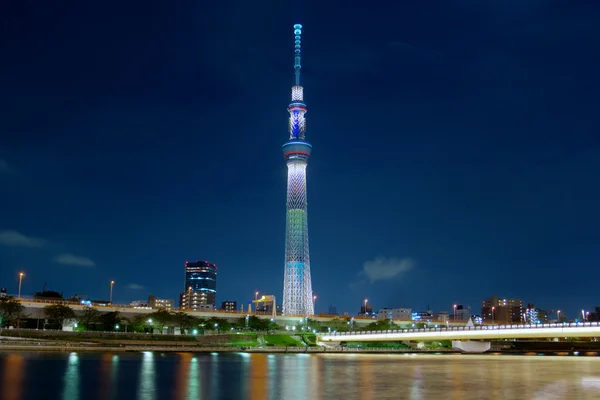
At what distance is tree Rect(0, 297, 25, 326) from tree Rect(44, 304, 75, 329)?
5.30 meters

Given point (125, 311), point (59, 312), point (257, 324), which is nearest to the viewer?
point (59, 312)

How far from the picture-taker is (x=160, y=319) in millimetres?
146000

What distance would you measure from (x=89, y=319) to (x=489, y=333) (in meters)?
82.1

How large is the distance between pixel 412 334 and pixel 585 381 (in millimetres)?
72270

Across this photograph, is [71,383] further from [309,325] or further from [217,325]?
[309,325]

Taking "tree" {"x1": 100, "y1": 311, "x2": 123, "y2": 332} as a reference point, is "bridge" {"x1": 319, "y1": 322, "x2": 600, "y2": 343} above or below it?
below

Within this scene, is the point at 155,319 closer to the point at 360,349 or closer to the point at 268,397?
the point at 360,349

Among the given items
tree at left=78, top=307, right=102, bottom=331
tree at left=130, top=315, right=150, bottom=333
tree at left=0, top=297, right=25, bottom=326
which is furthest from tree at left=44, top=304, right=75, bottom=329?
tree at left=130, top=315, right=150, bottom=333

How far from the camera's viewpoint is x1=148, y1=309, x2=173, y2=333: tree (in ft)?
479

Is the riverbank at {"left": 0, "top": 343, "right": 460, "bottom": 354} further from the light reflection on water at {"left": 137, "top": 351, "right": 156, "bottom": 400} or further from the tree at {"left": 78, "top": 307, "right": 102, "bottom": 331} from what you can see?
the light reflection on water at {"left": 137, "top": 351, "right": 156, "bottom": 400}

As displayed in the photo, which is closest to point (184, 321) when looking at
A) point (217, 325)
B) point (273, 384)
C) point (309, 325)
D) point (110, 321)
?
point (217, 325)

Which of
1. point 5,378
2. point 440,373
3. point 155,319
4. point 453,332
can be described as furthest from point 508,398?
point 155,319

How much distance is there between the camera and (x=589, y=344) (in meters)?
191

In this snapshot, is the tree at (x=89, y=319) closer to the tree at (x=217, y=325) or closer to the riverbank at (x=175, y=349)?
the tree at (x=217, y=325)
